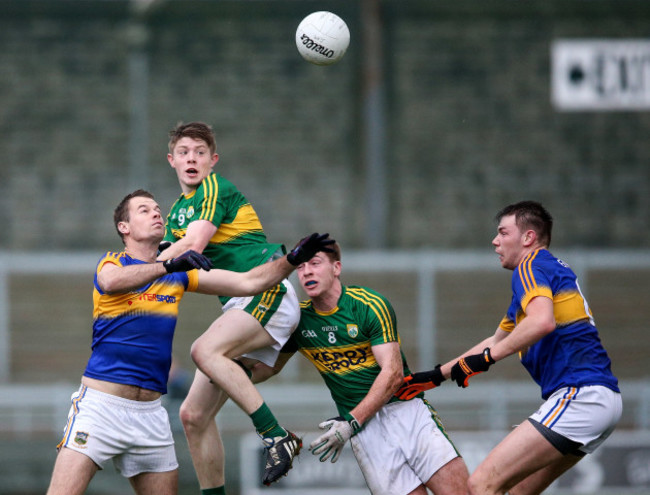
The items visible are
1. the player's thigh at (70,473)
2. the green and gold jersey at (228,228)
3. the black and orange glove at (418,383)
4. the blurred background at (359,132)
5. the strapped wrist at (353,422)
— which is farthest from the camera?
the blurred background at (359,132)

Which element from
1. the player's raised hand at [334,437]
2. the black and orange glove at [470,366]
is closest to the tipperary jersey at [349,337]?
the player's raised hand at [334,437]

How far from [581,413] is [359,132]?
12.6m

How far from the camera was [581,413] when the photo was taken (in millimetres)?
5543

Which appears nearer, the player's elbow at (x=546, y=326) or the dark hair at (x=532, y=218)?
the player's elbow at (x=546, y=326)

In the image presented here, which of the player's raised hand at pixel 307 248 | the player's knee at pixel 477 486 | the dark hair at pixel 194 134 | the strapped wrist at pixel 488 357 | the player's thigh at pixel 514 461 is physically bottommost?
the player's knee at pixel 477 486

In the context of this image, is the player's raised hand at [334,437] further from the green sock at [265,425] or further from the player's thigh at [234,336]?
the player's thigh at [234,336]

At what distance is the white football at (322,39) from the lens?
6.43 m

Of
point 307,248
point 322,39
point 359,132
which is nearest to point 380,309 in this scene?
point 307,248

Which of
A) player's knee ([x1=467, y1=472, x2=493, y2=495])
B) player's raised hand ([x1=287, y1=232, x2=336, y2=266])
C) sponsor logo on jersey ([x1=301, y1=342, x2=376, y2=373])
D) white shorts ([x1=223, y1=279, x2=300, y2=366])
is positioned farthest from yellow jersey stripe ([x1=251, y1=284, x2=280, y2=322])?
player's knee ([x1=467, y1=472, x2=493, y2=495])

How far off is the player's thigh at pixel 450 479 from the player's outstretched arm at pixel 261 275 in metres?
1.55

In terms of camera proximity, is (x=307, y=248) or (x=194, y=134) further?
(x=194, y=134)

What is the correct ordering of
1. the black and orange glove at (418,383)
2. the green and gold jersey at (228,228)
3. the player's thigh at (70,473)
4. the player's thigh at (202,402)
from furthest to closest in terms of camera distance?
the player's thigh at (202,402)
the green and gold jersey at (228,228)
the black and orange glove at (418,383)
the player's thigh at (70,473)

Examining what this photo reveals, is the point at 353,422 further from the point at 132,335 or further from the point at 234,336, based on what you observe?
the point at 132,335

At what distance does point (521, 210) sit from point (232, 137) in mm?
12294
